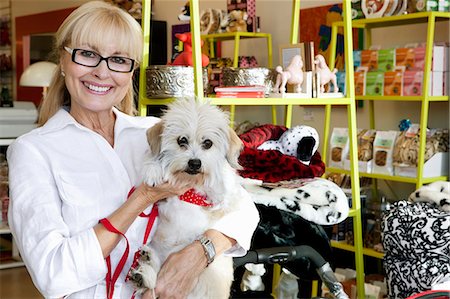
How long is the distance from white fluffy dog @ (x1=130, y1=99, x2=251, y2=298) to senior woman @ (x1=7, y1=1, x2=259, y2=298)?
0.12ft

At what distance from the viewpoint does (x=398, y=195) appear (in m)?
4.66

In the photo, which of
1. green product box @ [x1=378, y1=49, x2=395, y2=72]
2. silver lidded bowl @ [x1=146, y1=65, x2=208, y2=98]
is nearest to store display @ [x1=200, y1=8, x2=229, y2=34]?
green product box @ [x1=378, y1=49, x2=395, y2=72]

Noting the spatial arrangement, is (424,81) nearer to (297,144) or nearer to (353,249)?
(353,249)

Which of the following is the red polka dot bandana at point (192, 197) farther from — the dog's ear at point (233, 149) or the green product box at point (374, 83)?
the green product box at point (374, 83)

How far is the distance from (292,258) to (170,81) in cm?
86

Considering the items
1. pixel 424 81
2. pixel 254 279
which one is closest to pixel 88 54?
pixel 254 279

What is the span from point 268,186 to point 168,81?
1.79ft

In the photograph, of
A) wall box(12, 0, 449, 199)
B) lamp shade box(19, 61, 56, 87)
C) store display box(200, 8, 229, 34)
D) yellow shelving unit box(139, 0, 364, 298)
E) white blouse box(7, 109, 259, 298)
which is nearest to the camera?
white blouse box(7, 109, 259, 298)

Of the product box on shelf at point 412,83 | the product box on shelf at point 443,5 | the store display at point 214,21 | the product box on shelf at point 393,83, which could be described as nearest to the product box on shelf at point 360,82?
the product box on shelf at point 393,83

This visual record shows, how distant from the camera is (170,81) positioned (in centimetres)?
256

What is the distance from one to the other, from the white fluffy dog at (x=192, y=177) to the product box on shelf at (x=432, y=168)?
2413 millimetres

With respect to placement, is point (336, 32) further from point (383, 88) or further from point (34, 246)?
point (34, 246)

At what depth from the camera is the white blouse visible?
1583 millimetres

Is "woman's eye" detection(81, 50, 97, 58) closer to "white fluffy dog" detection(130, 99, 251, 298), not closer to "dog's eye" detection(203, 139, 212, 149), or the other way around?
"white fluffy dog" detection(130, 99, 251, 298)
